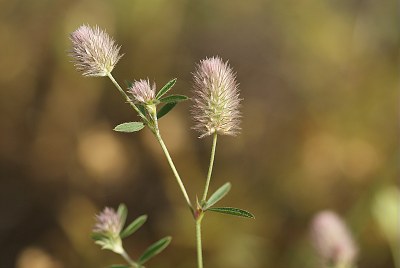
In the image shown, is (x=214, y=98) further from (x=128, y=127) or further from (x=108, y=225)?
(x=108, y=225)

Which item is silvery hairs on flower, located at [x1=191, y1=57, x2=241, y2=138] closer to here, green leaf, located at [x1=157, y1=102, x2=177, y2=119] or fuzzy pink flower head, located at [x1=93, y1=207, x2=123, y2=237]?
green leaf, located at [x1=157, y1=102, x2=177, y2=119]

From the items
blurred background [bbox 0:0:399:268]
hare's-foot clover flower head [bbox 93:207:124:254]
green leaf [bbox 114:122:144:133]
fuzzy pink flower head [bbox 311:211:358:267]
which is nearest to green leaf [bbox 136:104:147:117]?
green leaf [bbox 114:122:144:133]

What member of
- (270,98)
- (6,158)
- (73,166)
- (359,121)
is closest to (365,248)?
(359,121)

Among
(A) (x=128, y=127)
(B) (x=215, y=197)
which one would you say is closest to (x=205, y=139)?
(B) (x=215, y=197)

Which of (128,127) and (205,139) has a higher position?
(205,139)

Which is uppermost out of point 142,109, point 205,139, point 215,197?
point 205,139

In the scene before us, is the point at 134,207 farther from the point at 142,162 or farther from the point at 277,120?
the point at 277,120

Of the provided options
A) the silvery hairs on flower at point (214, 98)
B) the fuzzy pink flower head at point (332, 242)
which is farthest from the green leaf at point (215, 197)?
the fuzzy pink flower head at point (332, 242)
